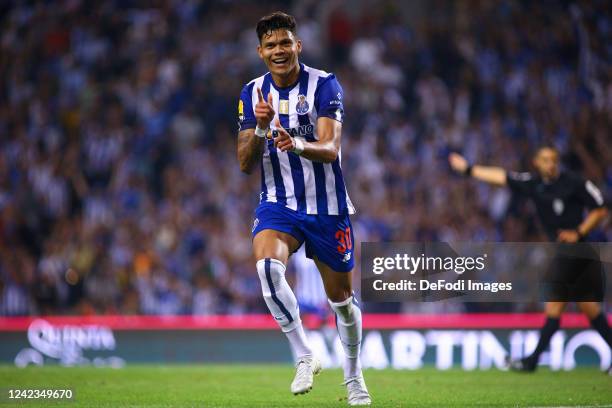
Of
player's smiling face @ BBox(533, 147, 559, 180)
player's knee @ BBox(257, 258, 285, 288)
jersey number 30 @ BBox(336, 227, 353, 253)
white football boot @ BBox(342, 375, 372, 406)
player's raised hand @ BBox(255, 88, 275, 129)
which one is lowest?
white football boot @ BBox(342, 375, 372, 406)

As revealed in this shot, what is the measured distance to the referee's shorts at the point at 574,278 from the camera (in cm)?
727

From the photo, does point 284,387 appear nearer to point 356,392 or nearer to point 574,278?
point 356,392

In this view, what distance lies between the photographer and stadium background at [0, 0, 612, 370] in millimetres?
15578

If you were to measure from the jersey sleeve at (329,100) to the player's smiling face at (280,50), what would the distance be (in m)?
0.27

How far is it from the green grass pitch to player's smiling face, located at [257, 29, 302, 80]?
2.57 meters

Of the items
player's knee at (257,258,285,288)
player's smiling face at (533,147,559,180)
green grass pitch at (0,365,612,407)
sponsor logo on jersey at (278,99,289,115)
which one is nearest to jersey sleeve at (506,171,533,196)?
player's smiling face at (533,147,559,180)

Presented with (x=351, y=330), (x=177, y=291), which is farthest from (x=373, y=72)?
(x=351, y=330)

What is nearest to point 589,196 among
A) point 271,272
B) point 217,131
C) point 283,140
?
point 271,272

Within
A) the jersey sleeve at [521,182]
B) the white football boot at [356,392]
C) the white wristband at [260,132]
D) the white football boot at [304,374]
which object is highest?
the white wristband at [260,132]

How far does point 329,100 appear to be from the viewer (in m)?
7.02

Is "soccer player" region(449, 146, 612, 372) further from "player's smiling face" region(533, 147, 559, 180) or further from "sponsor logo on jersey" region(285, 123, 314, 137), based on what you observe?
"sponsor logo on jersey" region(285, 123, 314, 137)

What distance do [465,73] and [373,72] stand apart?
5.60 feet

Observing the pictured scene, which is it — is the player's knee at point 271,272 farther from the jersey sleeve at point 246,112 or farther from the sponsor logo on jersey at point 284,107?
the sponsor logo on jersey at point 284,107

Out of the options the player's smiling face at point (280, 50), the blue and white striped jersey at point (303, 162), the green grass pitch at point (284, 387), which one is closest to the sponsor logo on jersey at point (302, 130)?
the blue and white striped jersey at point (303, 162)
